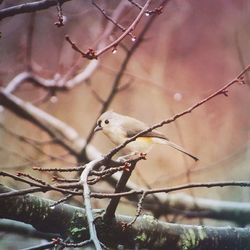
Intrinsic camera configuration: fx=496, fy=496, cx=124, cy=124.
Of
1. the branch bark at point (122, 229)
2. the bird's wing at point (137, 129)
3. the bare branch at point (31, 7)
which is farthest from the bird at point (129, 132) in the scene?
the bare branch at point (31, 7)

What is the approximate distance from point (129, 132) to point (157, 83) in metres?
0.19

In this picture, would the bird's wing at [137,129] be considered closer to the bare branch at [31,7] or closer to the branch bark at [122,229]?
the branch bark at [122,229]

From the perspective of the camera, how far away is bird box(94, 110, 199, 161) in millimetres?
1299

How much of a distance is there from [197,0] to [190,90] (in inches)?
10.7

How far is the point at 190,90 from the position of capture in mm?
1415

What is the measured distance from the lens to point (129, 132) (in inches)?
51.1

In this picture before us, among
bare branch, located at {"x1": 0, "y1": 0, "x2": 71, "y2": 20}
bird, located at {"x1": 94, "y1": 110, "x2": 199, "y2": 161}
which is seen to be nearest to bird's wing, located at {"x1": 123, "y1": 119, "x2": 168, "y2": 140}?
bird, located at {"x1": 94, "y1": 110, "x2": 199, "y2": 161}

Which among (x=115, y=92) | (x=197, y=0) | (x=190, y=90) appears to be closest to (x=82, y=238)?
(x=115, y=92)

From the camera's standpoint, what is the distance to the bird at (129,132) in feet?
4.26

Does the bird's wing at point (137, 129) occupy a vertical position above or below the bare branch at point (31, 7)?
below

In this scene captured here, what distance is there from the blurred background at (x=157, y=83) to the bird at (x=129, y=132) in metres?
0.02

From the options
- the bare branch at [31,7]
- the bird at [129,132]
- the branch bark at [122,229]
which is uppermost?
the bare branch at [31,7]

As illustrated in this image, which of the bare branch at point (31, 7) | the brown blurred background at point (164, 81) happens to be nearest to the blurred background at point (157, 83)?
the brown blurred background at point (164, 81)

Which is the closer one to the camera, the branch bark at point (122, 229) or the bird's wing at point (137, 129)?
the branch bark at point (122, 229)
